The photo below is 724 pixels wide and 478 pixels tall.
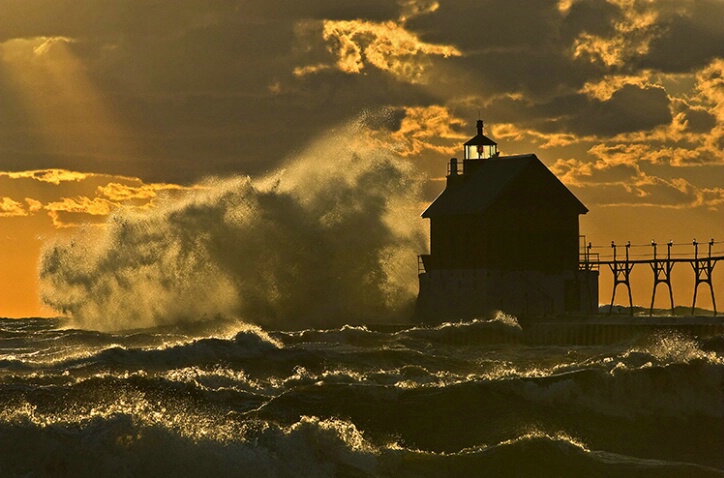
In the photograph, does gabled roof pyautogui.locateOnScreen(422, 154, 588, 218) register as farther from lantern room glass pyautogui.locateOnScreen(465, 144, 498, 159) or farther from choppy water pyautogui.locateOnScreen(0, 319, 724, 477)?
choppy water pyautogui.locateOnScreen(0, 319, 724, 477)

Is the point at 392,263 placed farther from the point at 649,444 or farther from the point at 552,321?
the point at 649,444

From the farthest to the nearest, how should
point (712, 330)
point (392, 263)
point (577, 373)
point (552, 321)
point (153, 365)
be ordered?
point (392, 263)
point (552, 321)
point (712, 330)
point (153, 365)
point (577, 373)

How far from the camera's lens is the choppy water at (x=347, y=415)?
843 inches

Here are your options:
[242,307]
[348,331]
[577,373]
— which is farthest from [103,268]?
[577,373]

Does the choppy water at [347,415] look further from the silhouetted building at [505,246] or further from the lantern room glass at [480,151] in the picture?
the lantern room glass at [480,151]

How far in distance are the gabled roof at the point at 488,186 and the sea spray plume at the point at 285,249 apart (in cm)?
1021

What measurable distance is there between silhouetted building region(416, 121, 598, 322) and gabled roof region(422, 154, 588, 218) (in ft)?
0.14

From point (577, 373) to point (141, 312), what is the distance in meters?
48.5

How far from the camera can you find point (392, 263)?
7331 centimetres

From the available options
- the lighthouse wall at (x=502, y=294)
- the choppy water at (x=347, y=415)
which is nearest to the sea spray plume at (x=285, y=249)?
the lighthouse wall at (x=502, y=294)

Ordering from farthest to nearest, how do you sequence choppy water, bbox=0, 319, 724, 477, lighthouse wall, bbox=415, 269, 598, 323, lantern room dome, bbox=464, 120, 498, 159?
1. lantern room dome, bbox=464, 120, 498, 159
2. lighthouse wall, bbox=415, 269, 598, 323
3. choppy water, bbox=0, 319, 724, 477

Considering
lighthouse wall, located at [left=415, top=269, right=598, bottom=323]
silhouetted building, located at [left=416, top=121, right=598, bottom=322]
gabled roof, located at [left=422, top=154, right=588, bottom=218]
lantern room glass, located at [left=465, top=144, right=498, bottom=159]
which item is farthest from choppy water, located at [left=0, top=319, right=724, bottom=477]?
lantern room glass, located at [left=465, top=144, right=498, bottom=159]

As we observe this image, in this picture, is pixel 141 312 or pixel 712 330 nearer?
pixel 712 330

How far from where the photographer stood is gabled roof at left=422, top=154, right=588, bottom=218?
60.2 meters
